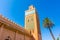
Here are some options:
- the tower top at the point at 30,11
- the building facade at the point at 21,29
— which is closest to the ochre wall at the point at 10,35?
the building facade at the point at 21,29

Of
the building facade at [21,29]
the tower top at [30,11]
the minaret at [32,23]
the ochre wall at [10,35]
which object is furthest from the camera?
the tower top at [30,11]

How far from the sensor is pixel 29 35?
82.3ft

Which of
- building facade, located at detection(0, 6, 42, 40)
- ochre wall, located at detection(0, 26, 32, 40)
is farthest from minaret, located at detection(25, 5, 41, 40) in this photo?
ochre wall, located at detection(0, 26, 32, 40)

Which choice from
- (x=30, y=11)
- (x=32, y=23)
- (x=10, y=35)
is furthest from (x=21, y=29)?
(x=30, y=11)

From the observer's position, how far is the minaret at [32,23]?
2640 cm

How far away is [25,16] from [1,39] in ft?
52.5

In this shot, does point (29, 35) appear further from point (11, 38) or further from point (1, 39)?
point (1, 39)

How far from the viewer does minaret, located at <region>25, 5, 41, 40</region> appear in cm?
2640

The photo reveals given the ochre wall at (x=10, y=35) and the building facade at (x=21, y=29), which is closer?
the ochre wall at (x=10, y=35)

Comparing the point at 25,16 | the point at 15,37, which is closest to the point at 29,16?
the point at 25,16

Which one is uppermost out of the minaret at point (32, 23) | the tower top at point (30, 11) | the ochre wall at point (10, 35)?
the tower top at point (30, 11)

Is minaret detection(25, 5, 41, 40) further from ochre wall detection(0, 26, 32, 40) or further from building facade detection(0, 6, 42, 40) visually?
ochre wall detection(0, 26, 32, 40)

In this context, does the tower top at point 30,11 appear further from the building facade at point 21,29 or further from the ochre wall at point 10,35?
the ochre wall at point 10,35

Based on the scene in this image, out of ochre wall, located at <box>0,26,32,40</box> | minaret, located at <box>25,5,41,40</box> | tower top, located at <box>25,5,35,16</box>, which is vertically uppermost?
tower top, located at <box>25,5,35,16</box>
